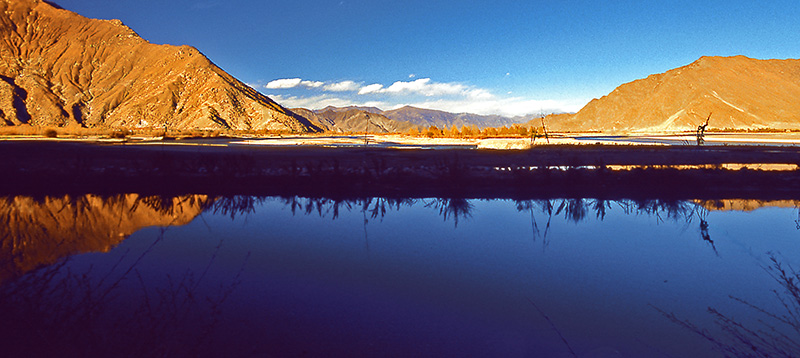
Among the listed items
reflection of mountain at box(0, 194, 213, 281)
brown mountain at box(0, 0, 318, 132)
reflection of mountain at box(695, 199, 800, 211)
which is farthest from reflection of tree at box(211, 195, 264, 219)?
brown mountain at box(0, 0, 318, 132)

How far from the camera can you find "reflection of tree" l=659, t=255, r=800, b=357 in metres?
4.25

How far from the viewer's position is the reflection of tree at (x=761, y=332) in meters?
4.25

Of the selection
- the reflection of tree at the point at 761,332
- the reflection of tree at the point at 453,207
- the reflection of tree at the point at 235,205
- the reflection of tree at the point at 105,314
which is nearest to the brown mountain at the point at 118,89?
the reflection of tree at the point at 235,205

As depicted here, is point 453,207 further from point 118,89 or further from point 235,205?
point 118,89

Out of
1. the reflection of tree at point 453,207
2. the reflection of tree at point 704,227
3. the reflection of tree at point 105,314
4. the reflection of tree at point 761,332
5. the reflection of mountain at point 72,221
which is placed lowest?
the reflection of tree at point 704,227

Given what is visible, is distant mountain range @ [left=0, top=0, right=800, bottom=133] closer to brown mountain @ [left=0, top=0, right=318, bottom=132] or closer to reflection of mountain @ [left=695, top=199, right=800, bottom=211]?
brown mountain @ [left=0, top=0, right=318, bottom=132]

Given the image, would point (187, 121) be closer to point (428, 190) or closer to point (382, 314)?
point (428, 190)

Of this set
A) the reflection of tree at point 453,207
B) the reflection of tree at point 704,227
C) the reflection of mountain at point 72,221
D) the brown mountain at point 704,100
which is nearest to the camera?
the reflection of mountain at point 72,221

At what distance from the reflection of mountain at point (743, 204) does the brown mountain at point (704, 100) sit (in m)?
123

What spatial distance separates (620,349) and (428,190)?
10.9 meters

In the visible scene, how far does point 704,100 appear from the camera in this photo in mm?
143625

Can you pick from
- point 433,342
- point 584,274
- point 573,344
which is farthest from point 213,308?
point 584,274

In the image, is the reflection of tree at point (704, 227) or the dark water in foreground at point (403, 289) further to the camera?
the reflection of tree at point (704, 227)

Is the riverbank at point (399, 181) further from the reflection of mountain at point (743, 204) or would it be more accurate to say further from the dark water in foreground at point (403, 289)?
the dark water in foreground at point (403, 289)
